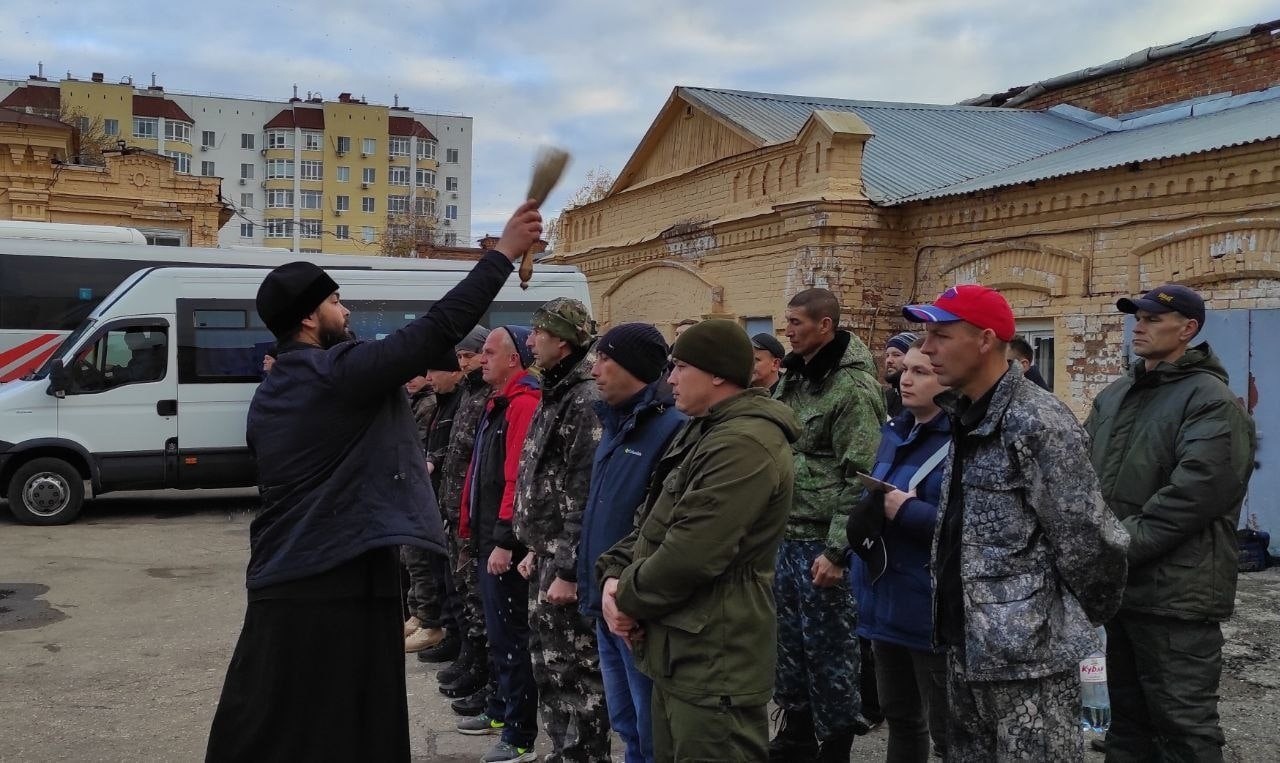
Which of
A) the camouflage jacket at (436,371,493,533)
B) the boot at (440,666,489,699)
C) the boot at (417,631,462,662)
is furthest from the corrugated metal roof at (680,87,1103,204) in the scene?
the boot at (440,666,489,699)

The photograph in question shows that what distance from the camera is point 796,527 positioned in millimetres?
4363

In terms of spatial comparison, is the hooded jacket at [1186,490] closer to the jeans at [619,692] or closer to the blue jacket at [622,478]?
the blue jacket at [622,478]

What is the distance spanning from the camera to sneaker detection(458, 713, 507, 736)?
197 inches

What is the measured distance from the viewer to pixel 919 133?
637 inches

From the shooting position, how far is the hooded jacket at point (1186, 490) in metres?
3.63

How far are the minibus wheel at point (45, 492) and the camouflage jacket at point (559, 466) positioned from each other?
9.12 m

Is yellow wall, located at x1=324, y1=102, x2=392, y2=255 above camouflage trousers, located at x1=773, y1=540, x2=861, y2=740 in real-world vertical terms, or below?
above

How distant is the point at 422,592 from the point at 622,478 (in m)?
3.44

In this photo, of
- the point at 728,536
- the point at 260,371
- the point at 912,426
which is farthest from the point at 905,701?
the point at 260,371

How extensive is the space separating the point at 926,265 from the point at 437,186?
243 feet

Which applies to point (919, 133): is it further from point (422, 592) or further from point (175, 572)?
point (175, 572)

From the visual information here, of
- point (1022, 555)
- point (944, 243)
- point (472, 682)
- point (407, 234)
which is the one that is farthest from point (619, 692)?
point (407, 234)

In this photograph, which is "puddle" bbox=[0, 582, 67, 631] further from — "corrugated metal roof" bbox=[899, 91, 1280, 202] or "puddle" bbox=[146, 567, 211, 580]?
"corrugated metal roof" bbox=[899, 91, 1280, 202]

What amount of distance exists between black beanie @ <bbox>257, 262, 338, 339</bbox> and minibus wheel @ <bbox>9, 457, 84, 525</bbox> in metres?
9.82
